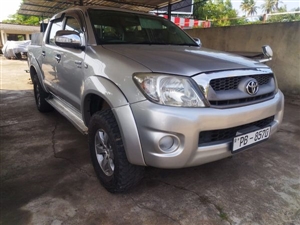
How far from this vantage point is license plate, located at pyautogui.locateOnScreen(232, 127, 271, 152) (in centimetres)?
185

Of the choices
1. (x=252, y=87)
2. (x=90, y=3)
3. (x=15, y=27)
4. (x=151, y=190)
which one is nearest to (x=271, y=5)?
(x=15, y=27)

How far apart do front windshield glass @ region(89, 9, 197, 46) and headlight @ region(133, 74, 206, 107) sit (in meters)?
0.94

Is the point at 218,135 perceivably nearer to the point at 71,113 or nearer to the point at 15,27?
the point at 71,113

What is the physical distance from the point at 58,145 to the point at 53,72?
0.98 meters

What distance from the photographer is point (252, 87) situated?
189cm

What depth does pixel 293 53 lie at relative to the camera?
17.4 ft

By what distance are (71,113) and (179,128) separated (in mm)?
1764

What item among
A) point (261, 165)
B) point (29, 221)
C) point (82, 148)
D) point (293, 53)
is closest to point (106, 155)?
point (29, 221)

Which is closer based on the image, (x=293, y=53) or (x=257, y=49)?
(x=293, y=53)

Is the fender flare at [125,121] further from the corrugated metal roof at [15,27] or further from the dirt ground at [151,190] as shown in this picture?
the corrugated metal roof at [15,27]

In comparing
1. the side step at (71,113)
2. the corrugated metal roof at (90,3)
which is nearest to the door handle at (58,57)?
the side step at (71,113)

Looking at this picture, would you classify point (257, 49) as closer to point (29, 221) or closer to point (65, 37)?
point (65, 37)

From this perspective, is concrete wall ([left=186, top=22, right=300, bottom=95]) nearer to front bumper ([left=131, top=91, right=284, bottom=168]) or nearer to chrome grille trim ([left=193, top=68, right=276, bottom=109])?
chrome grille trim ([left=193, top=68, right=276, bottom=109])

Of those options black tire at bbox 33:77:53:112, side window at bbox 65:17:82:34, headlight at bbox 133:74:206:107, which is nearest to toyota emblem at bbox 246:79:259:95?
headlight at bbox 133:74:206:107
